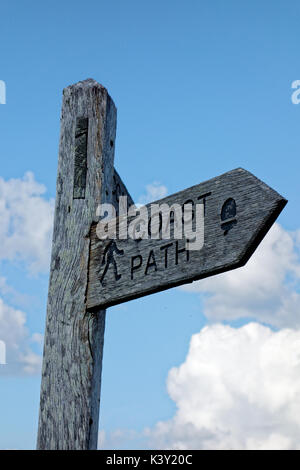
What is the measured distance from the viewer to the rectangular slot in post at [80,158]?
3.21 metres

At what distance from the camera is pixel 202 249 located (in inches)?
100

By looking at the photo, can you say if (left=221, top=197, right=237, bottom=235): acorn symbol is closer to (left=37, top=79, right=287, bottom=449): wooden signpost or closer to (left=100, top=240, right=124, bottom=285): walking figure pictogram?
(left=37, top=79, right=287, bottom=449): wooden signpost

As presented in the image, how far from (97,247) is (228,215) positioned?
780 millimetres

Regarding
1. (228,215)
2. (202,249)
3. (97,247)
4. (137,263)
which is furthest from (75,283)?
(228,215)

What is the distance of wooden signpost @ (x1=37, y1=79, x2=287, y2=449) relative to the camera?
8.13ft

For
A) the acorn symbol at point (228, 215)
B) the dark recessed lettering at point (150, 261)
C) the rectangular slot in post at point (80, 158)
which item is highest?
the rectangular slot in post at point (80, 158)

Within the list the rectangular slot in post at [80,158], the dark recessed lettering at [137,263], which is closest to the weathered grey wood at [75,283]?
the rectangular slot in post at [80,158]

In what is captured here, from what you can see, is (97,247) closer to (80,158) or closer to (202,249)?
(80,158)

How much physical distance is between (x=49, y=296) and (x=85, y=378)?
1.59 feet

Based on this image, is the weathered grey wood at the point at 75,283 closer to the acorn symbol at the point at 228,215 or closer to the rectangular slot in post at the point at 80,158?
the rectangular slot in post at the point at 80,158

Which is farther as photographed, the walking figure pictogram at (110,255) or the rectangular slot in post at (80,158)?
the rectangular slot in post at (80,158)
